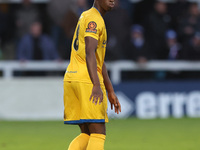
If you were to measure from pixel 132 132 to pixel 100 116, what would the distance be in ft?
17.2

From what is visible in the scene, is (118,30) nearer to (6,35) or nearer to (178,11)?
(178,11)

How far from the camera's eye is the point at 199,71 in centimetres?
1438

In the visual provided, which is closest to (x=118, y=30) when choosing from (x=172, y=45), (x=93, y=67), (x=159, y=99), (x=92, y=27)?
(x=172, y=45)

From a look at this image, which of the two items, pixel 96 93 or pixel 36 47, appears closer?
pixel 96 93

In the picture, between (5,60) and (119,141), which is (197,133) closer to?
(119,141)

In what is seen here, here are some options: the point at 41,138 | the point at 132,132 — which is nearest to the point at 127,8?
the point at 132,132

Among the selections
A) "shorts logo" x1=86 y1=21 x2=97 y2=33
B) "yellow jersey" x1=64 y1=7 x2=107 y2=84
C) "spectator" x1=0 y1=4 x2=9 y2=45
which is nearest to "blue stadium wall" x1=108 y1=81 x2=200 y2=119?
"spectator" x1=0 y1=4 x2=9 y2=45

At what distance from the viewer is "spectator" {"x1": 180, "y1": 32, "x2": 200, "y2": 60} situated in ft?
45.3

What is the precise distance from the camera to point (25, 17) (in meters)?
13.7

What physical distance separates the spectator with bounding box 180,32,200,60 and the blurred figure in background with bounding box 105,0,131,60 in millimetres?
1531

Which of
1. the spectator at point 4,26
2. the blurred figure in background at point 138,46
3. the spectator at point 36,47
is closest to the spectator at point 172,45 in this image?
the blurred figure in background at point 138,46

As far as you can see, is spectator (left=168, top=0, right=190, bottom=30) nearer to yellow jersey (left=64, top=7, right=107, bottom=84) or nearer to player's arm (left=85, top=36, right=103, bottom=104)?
yellow jersey (left=64, top=7, right=107, bottom=84)

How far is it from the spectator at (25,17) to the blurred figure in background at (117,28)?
1787 mm

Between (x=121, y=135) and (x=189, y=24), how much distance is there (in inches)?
183
